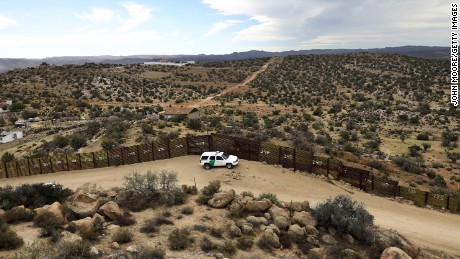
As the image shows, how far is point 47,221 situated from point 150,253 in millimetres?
4986

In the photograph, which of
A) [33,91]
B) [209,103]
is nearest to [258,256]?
[209,103]

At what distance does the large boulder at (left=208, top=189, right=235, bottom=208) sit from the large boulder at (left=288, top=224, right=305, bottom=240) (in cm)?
380

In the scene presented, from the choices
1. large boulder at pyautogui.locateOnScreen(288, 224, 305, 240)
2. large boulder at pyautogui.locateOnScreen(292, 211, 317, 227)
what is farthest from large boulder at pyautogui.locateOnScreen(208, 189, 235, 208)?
large boulder at pyautogui.locateOnScreen(288, 224, 305, 240)

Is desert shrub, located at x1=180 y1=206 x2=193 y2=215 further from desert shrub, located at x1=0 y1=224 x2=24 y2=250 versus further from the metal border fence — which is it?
the metal border fence

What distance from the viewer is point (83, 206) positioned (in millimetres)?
15203

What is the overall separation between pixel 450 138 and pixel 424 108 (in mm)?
17920

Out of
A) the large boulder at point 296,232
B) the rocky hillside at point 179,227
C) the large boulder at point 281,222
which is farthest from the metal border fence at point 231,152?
the large boulder at point 296,232

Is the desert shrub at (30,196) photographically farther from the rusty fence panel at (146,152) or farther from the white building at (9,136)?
the white building at (9,136)

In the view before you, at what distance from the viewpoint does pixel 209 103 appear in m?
71.9

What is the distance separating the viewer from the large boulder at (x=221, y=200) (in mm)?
17219

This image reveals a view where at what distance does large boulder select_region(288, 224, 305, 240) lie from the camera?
14.5 meters

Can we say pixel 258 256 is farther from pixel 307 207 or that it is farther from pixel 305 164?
pixel 305 164

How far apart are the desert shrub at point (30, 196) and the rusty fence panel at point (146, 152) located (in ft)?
38.5

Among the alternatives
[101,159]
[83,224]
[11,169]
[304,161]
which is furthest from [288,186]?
[11,169]
